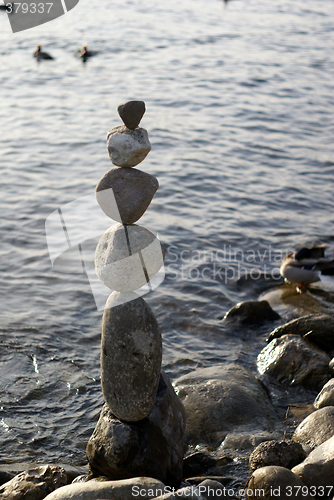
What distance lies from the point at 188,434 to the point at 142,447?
105 centimetres

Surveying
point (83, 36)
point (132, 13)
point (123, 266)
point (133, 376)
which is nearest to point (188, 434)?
point (133, 376)

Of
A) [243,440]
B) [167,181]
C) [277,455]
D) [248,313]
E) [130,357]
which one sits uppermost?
[130,357]

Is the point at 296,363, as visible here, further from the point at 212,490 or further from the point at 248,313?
the point at 212,490

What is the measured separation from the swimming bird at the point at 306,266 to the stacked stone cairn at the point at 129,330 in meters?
4.91

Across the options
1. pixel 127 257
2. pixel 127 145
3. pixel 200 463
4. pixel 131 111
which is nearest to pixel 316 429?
pixel 200 463

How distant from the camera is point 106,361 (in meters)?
4.20

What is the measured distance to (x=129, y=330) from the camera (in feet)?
13.4

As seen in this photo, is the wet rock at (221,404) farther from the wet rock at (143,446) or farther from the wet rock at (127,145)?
the wet rock at (127,145)

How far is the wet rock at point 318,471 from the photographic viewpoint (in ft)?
12.9

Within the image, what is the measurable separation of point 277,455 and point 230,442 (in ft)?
2.56

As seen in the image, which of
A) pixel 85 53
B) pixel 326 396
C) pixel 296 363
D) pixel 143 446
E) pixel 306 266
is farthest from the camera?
pixel 85 53

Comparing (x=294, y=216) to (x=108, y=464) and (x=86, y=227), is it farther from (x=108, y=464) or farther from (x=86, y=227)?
(x=108, y=464)

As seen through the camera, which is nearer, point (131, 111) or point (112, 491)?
point (112, 491)

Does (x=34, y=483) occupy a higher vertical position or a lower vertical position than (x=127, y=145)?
lower
